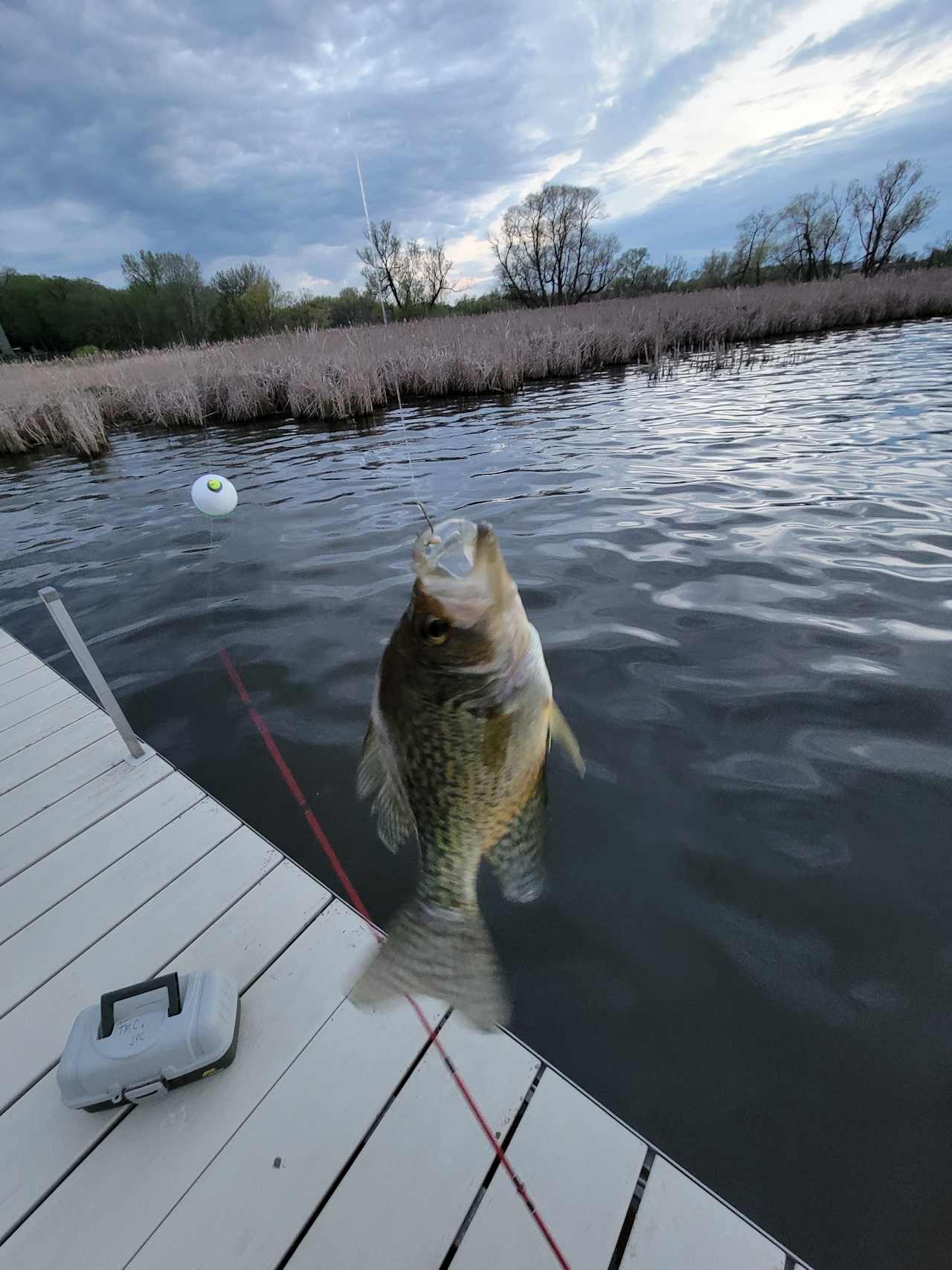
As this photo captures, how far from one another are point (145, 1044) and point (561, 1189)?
48.6 inches

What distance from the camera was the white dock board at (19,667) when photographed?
446 cm

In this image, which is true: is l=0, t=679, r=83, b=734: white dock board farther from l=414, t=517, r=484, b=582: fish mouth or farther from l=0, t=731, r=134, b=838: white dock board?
l=414, t=517, r=484, b=582: fish mouth

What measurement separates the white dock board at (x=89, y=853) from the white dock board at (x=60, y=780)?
1.35 ft

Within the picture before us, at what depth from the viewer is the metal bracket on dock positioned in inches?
113

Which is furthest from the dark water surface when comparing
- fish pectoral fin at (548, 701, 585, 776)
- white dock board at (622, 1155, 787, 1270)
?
fish pectoral fin at (548, 701, 585, 776)

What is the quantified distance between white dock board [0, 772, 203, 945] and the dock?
2cm

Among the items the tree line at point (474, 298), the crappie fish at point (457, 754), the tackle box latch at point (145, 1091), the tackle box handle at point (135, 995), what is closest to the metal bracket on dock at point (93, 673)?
the tackle box handle at point (135, 995)

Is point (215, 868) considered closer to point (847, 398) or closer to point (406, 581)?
point (406, 581)

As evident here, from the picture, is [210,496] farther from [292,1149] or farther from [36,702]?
[292,1149]

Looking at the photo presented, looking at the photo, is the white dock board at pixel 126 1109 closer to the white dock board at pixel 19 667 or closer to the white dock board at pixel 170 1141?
the white dock board at pixel 170 1141

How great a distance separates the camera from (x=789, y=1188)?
1.61 m

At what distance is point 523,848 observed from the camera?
5.44 feet

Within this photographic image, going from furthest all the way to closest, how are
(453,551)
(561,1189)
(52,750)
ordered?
(52,750)
(561,1189)
(453,551)

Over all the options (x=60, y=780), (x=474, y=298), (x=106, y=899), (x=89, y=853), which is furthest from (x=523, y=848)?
(x=474, y=298)
